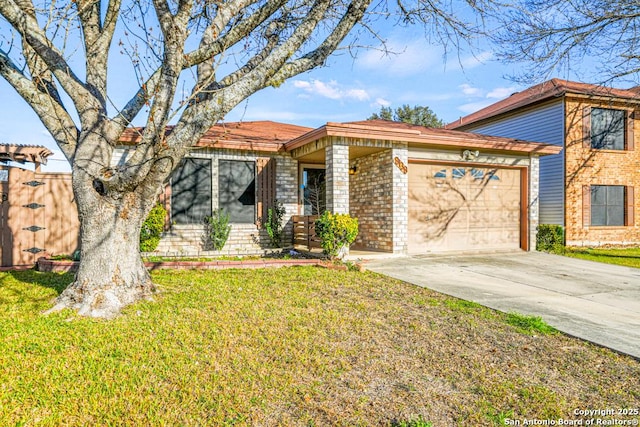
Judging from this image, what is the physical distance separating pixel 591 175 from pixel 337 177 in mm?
10398

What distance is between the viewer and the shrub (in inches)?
390

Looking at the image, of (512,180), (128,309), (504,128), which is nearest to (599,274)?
(512,180)

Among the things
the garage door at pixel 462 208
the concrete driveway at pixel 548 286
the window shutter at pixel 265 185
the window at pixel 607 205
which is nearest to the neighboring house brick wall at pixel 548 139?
the window at pixel 607 205

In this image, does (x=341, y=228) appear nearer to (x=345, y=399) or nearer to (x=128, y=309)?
(x=128, y=309)

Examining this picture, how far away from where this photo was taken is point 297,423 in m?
2.25

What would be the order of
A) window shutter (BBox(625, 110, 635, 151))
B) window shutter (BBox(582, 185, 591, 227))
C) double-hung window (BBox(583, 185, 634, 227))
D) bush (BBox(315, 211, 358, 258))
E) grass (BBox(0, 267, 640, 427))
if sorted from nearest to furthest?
grass (BBox(0, 267, 640, 427)), bush (BBox(315, 211, 358, 258)), window shutter (BBox(582, 185, 591, 227)), double-hung window (BBox(583, 185, 634, 227)), window shutter (BBox(625, 110, 635, 151))

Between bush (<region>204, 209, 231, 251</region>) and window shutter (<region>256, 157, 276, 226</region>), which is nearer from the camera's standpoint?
bush (<region>204, 209, 231, 251</region>)

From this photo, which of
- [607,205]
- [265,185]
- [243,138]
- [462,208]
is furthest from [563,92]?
[243,138]

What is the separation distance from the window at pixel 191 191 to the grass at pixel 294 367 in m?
4.68

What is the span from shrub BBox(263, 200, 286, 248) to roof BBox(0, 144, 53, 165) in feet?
19.0

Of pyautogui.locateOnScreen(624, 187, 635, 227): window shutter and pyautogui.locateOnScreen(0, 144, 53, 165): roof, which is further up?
pyautogui.locateOnScreen(0, 144, 53, 165): roof

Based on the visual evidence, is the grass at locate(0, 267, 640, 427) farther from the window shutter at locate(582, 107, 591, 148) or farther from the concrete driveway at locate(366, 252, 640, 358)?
the window shutter at locate(582, 107, 591, 148)

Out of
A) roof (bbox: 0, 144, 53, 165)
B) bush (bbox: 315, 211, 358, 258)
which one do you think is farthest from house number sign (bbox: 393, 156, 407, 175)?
roof (bbox: 0, 144, 53, 165)

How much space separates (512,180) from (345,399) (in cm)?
1008
